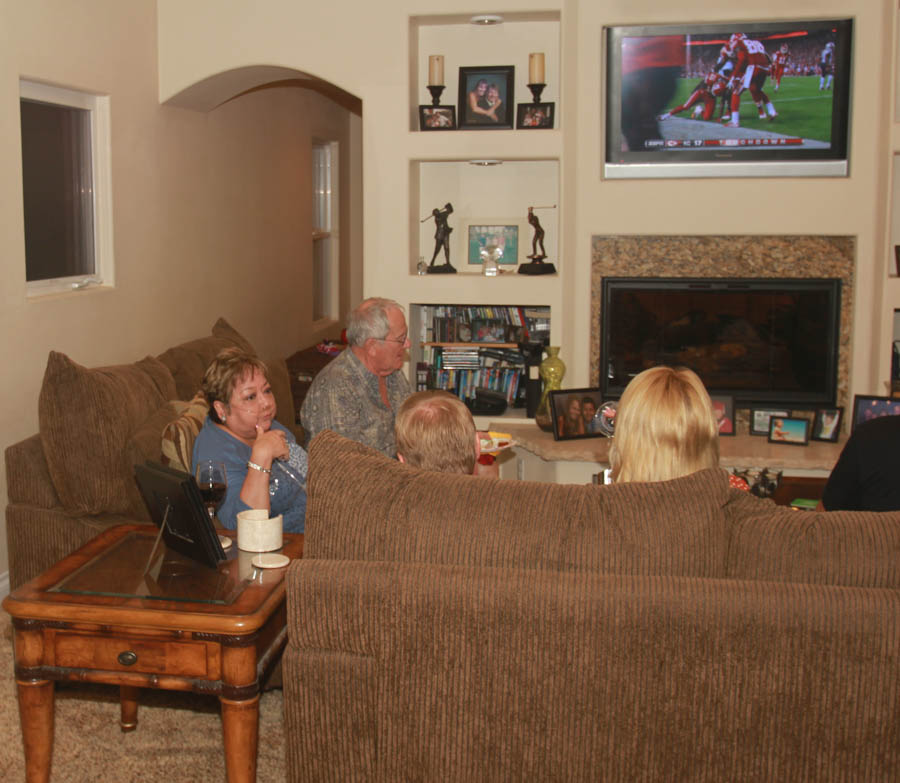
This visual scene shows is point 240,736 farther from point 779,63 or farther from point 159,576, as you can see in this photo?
point 779,63

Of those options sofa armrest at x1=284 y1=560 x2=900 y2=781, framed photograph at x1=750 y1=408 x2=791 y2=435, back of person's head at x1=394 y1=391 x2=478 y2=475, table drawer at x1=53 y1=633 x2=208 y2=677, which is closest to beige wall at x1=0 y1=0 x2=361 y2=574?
table drawer at x1=53 y1=633 x2=208 y2=677

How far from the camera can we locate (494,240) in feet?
18.9

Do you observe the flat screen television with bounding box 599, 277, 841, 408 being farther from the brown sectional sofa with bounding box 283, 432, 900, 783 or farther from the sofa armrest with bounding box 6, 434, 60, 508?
the brown sectional sofa with bounding box 283, 432, 900, 783

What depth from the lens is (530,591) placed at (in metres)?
1.98

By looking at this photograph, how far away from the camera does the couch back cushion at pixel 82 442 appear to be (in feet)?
12.1

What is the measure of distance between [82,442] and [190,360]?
1.17 m

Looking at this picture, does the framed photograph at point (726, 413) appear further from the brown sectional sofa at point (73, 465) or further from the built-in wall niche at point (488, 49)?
the brown sectional sofa at point (73, 465)

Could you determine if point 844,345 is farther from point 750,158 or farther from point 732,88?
point 732,88

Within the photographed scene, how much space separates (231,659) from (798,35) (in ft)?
13.5

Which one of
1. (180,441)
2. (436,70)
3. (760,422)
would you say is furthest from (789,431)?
(180,441)

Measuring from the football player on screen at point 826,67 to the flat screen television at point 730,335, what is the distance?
3.05 ft

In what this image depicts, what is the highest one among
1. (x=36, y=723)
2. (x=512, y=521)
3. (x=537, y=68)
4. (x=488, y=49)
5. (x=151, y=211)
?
(x=488, y=49)

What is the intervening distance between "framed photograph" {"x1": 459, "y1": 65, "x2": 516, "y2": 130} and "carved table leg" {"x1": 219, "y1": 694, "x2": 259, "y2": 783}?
3634mm

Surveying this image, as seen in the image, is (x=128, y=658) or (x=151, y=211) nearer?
(x=128, y=658)
